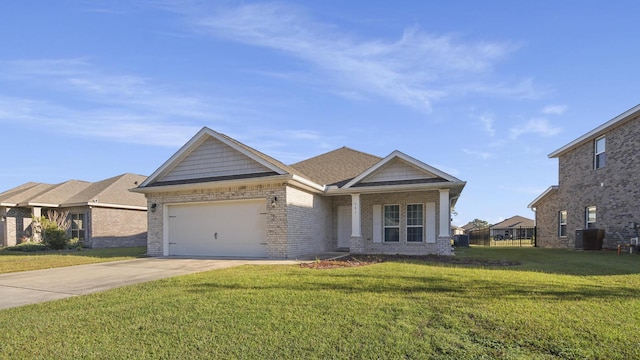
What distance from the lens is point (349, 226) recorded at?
54.0ft

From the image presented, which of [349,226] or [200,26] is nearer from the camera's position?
[200,26]

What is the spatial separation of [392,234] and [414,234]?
0.93 m

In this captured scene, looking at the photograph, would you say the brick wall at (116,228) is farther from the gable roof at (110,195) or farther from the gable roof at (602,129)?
the gable roof at (602,129)

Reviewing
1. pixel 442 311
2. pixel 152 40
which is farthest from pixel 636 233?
pixel 152 40

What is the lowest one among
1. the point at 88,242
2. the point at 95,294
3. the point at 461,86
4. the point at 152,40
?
the point at 88,242

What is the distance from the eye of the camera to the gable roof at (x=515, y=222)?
53.2 m

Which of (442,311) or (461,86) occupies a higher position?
(461,86)

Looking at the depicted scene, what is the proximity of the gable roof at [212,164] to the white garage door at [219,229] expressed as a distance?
3.48 feet

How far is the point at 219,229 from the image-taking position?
Answer: 1410cm

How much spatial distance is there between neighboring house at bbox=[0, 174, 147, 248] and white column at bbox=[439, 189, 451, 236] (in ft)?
68.1

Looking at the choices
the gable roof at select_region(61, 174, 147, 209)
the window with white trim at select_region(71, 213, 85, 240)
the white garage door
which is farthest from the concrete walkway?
the window with white trim at select_region(71, 213, 85, 240)

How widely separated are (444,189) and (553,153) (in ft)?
43.3

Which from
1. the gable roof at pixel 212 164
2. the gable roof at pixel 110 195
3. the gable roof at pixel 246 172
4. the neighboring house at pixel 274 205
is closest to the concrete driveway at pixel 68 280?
the neighboring house at pixel 274 205

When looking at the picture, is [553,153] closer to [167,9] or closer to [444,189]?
[444,189]
